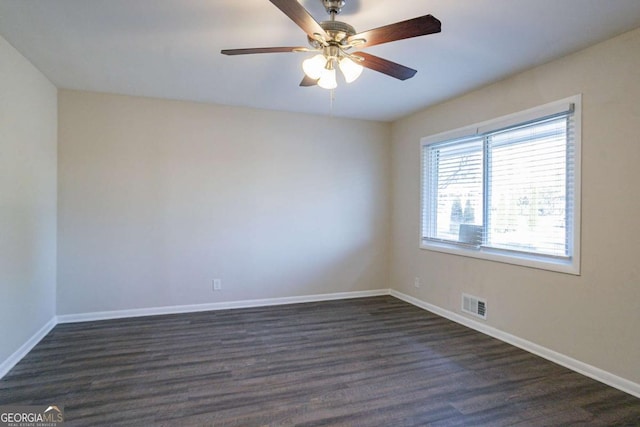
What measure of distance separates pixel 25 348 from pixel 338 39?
11.6 feet

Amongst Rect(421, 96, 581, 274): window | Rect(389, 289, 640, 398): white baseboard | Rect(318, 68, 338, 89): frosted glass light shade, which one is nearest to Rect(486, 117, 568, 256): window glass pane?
Rect(421, 96, 581, 274): window

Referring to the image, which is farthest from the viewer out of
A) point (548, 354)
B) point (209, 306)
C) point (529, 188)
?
point (209, 306)

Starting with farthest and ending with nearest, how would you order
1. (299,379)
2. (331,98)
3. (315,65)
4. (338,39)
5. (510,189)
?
(331,98) → (510,189) → (299,379) → (315,65) → (338,39)

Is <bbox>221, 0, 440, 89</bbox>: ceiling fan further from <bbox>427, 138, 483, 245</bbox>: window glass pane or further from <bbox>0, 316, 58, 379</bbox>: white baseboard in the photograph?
<bbox>0, 316, 58, 379</bbox>: white baseboard

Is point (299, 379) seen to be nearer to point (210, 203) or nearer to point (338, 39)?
Result: point (338, 39)

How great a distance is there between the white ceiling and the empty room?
0.02 m

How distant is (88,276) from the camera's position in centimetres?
380

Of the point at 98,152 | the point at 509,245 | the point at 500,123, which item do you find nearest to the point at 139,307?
the point at 98,152

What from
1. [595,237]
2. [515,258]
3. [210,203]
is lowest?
[515,258]

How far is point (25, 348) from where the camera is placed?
9.64ft

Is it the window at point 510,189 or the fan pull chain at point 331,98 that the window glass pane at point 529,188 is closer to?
the window at point 510,189

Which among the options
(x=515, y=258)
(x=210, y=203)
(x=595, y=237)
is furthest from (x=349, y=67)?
(x=210, y=203)

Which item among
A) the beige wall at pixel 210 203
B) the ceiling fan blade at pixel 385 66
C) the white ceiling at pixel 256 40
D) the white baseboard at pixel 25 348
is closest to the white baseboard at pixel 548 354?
the beige wall at pixel 210 203

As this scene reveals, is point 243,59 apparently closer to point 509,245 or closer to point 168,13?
point 168,13
